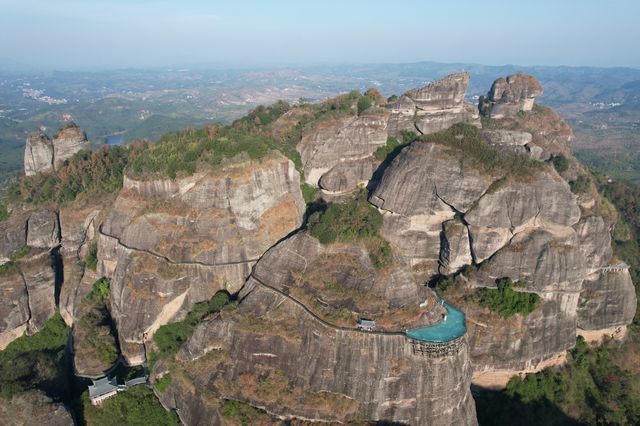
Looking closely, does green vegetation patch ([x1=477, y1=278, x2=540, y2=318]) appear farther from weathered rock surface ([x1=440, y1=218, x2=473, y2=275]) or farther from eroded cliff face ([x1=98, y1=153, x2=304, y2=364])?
eroded cliff face ([x1=98, y1=153, x2=304, y2=364])

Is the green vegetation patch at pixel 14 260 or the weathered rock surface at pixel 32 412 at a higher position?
the green vegetation patch at pixel 14 260

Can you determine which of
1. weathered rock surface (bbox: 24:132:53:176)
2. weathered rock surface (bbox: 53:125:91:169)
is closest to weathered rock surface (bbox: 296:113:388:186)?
weathered rock surface (bbox: 53:125:91:169)

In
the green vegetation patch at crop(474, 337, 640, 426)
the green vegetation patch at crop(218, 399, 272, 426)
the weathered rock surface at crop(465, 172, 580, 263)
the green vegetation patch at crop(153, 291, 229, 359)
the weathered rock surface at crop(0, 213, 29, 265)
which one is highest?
the weathered rock surface at crop(465, 172, 580, 263)

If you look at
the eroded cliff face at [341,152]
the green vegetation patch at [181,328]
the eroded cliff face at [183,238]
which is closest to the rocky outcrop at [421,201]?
the eroded cliff face at [341,152]

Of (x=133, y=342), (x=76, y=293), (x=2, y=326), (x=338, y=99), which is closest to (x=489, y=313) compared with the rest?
(x=133, y=342)

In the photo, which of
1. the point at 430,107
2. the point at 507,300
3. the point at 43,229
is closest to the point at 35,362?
the point at 43,229

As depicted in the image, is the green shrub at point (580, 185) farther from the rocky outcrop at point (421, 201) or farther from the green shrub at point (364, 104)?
the green shrub at point (364, 104)

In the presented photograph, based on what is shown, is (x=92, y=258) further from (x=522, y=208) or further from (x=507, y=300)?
(x=522, y=208)
